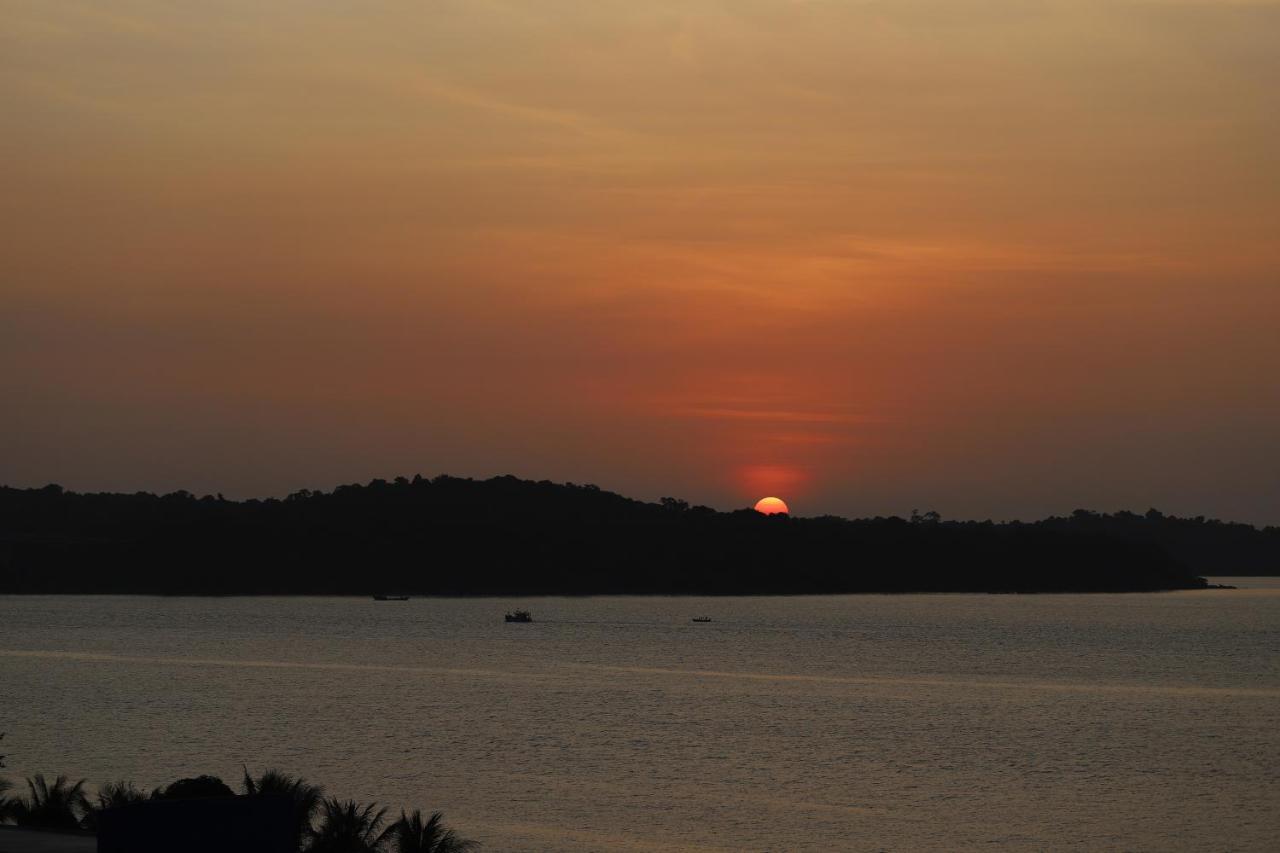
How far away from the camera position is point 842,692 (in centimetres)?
12506

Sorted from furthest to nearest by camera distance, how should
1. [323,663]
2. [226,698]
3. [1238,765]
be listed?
[323,663] → [226,698] → [1238,765]

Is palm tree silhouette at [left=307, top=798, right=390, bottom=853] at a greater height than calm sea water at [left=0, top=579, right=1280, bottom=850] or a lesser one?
greater

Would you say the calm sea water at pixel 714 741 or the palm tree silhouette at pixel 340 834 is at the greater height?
the palm tree silhouette at pixel 340 834

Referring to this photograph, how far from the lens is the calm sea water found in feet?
198

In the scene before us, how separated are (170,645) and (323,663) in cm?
4215

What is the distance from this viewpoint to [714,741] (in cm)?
8825

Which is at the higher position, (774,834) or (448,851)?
(448,851)

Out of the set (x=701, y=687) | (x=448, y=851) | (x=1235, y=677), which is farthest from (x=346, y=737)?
(x=1235, y=677)

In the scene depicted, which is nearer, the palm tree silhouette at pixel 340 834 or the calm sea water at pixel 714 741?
the palm tree silhouette at pixel 340 834

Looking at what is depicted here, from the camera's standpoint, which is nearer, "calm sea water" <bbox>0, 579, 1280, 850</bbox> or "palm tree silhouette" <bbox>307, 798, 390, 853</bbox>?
"palm tree silhouette" <bbox>307, 798, 390, 853</bbox>

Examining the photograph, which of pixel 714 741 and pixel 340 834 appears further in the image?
pixel 714 741

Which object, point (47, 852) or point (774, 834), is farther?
point (774, 834)

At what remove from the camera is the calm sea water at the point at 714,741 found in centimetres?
6031

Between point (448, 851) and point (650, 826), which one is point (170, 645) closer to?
point (650, 826)
